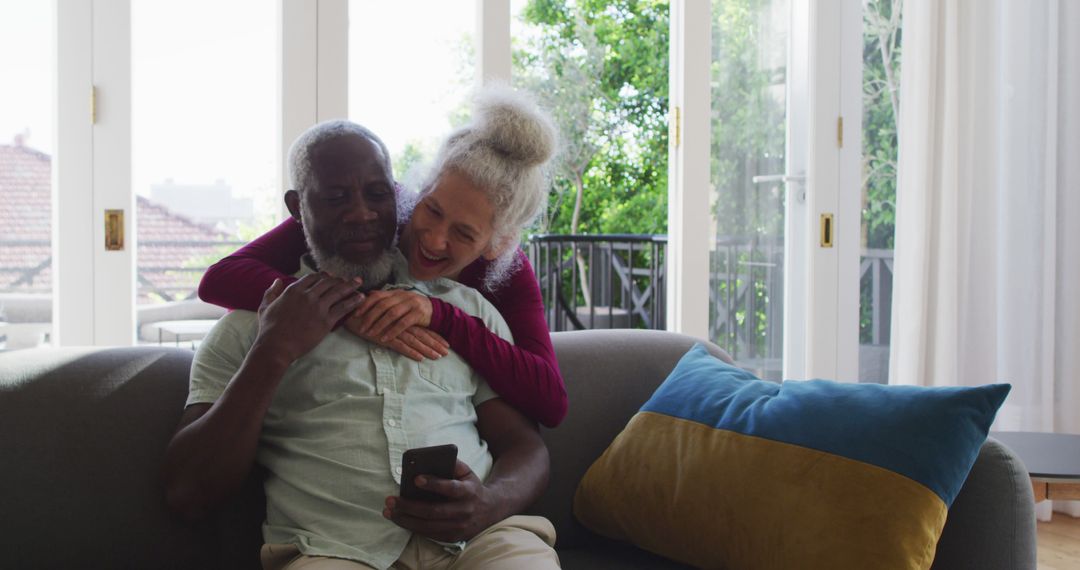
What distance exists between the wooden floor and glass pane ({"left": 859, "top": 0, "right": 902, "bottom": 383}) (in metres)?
0.75

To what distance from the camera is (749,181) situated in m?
3.35

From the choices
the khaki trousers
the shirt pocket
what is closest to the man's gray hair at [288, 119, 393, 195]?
the shirt pocket

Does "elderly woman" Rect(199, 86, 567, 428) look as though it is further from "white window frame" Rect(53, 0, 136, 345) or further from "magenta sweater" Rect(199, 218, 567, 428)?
"white window frame" Rect(53, 0, 136, 345)

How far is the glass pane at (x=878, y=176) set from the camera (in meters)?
3.48

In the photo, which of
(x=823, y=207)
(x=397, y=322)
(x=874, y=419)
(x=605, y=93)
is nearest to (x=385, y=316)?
(x=397, y=322)

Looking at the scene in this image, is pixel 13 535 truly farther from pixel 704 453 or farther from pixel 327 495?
pixel 704 453

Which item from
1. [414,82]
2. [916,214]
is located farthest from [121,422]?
[916,214]

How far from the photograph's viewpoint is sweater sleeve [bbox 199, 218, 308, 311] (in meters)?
1.55

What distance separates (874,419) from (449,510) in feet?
2.19

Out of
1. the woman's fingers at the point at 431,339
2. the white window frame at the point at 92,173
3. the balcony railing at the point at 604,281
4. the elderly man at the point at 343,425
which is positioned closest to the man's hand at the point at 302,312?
the elderly man at the point at 343,425

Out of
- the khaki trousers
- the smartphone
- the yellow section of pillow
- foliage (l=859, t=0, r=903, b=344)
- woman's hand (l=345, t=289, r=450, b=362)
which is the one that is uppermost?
foliage (l=859, t=0, r=903, b=344)

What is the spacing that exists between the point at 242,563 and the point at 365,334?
1.50ft

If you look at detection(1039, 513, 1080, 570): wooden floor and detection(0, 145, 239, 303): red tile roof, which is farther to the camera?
detection(1039, 513, 1080, 570): wooden floor

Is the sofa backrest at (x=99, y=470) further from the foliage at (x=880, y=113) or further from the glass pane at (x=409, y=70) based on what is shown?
the foliage at (x=880, y=113)
